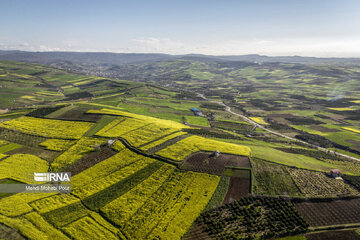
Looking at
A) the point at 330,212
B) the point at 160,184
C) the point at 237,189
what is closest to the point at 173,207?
the point at 160,184

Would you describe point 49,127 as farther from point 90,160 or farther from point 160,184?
point 160,184

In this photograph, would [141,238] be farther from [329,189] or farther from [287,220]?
[329,189]

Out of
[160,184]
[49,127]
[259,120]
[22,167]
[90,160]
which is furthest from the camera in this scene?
[259,120]

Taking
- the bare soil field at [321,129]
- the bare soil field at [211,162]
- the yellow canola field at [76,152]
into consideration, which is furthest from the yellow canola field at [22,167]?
the bare soil field at [321,129]

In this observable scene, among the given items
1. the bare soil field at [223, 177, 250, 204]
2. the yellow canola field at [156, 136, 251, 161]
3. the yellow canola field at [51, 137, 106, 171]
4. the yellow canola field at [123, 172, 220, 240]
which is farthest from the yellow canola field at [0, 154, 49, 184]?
the bare soil field at [223, 177, 250, 204]

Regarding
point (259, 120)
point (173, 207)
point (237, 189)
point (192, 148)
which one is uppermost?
point (192, 148)
